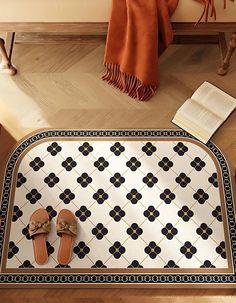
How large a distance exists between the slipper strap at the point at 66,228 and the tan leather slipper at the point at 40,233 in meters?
0.05

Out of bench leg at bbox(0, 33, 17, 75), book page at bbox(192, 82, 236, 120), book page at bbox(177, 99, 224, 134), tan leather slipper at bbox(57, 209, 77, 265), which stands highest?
bench leg at bbox(0, 33, 17, 75)

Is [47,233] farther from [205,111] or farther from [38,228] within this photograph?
[205,111]

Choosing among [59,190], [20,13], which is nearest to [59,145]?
[59,190]

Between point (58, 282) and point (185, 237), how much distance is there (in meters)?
0.58

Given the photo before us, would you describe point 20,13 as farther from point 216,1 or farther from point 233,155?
point 233,155

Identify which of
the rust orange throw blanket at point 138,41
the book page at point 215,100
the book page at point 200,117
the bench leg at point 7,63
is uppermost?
the rust orange throw blanket at point 138,41

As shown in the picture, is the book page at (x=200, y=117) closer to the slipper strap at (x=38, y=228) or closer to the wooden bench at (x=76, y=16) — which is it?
the wooden bench at (x=76, y=16)

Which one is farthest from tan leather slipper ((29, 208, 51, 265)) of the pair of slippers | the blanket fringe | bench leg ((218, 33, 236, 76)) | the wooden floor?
bench leg ((218, 33, 236, 76))

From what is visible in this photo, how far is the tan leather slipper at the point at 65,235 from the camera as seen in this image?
1.63 meters

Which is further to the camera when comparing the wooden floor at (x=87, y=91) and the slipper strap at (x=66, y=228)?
the wooden floor at (x=87, y=91)

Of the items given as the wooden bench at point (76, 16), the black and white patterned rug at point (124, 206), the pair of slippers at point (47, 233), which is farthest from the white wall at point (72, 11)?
the pair of slippers at point (47, 233)

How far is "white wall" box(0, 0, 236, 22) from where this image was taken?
1713 mm

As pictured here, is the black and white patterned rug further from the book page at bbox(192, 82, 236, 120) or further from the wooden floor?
the book page at bbox(192, 82, 236, 120)

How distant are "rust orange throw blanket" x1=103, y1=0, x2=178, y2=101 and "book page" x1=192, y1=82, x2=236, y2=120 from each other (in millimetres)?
235
